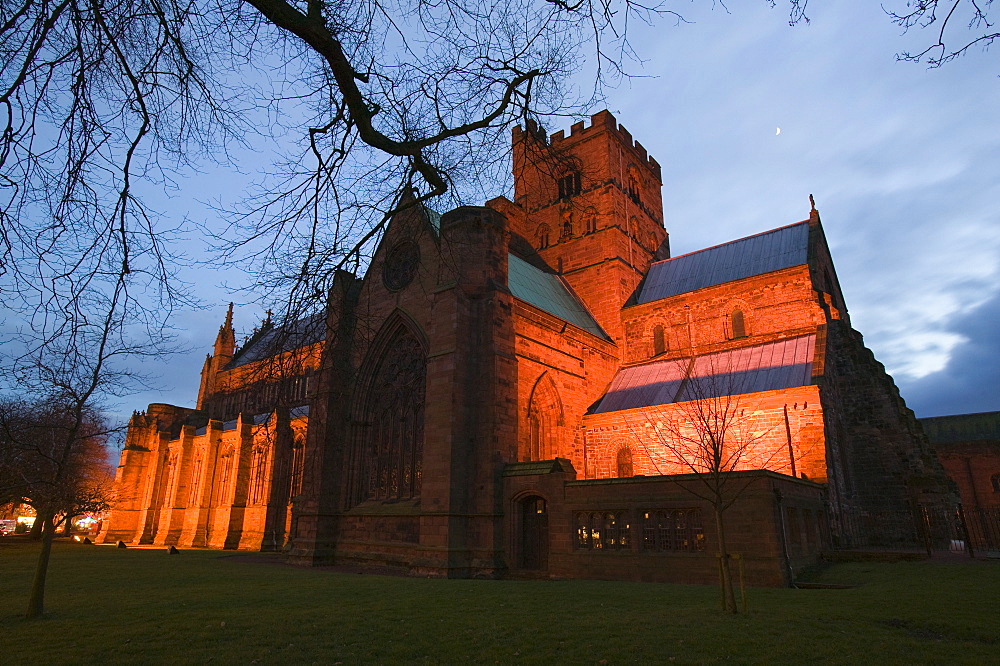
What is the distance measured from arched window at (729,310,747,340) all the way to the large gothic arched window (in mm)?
15817

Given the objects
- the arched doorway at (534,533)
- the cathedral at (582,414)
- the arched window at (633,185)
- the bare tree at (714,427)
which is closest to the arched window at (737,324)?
the cathedral at (582,414)

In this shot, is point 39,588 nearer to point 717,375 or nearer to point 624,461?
point 624,461

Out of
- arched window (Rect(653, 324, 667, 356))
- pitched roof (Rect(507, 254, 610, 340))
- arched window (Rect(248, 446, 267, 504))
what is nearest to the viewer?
pitched roof (Rect(507, 254, 610, 340))

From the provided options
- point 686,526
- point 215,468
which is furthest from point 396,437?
point 215,468

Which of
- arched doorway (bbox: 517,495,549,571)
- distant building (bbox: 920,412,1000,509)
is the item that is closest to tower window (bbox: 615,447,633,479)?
arched doorway (bbox: 517,495,549,571)

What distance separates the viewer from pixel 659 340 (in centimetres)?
3044

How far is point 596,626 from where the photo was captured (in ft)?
28.0

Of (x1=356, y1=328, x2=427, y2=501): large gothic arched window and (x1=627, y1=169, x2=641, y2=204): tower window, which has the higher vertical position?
(x1=627, y1=169, x2=641, y2=204): tower window

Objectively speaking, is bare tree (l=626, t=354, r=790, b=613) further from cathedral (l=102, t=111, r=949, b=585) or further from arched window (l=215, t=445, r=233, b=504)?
arched window (l=215, t=445, r=233, b=504)

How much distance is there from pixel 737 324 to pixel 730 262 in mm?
4496

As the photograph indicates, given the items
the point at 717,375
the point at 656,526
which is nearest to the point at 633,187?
the point at 717,375

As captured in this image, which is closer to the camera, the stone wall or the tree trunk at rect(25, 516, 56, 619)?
the tree trunk at rect(25, 516, 56, 619)

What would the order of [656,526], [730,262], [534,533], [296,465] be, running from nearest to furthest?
[656,526] → [534,533] → [730,262] → [296,465]

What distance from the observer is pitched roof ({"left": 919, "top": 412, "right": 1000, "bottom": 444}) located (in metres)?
44.5
